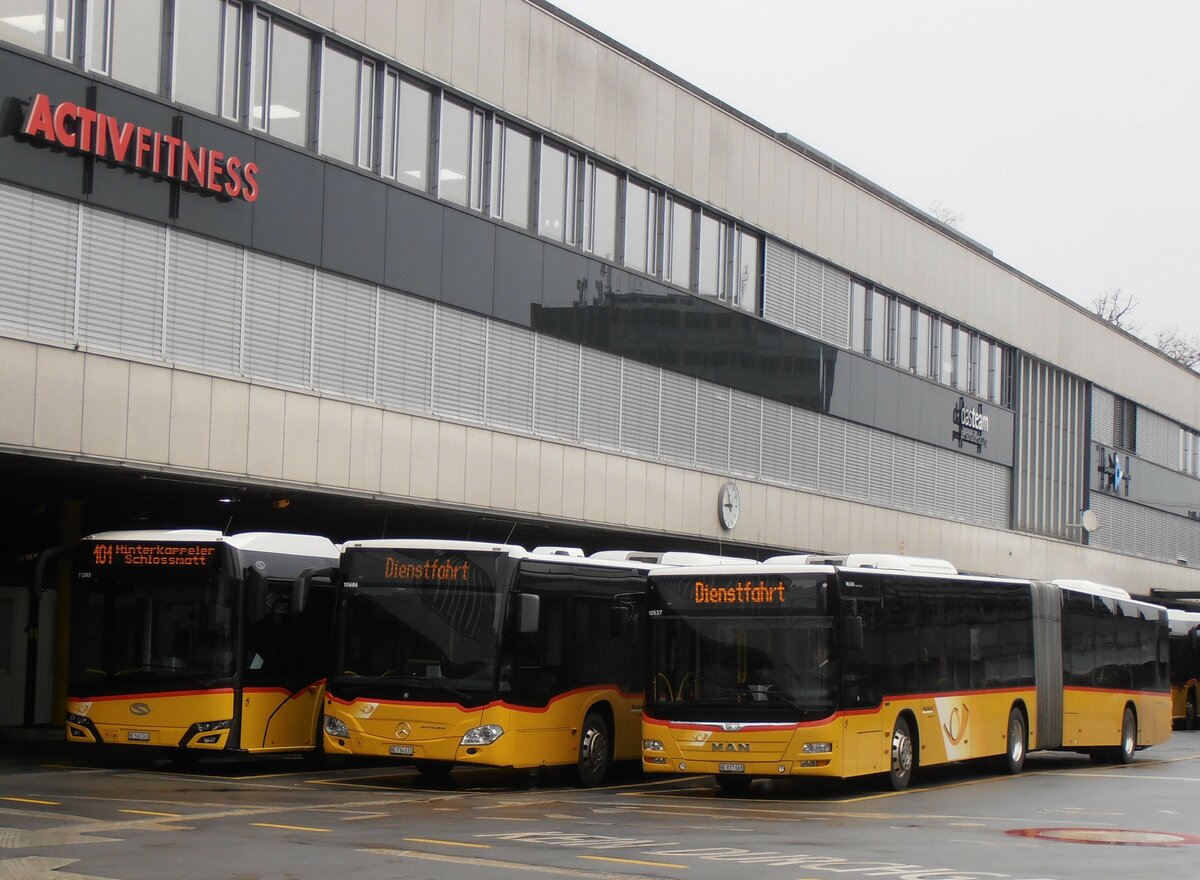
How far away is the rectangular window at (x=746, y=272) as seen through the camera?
38.2 meters

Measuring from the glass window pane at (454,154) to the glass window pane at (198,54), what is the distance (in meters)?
5.19

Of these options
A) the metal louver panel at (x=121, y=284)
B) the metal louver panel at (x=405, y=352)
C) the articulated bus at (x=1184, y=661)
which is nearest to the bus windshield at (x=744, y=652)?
the metal louver panel at (x=121, y=284)

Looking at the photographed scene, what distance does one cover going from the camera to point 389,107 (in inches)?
1105

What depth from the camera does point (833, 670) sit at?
1962 cm

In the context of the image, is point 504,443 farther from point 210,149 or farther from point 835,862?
point 835,862

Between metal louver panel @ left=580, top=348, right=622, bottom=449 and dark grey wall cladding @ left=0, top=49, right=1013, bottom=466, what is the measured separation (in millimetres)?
314

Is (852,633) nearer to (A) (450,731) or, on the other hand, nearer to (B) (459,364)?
(A) (450,731)

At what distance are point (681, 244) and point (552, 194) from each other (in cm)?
485

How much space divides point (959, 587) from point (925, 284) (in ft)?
81.2

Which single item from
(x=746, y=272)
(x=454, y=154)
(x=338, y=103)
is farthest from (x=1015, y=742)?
(x=746, y=272)

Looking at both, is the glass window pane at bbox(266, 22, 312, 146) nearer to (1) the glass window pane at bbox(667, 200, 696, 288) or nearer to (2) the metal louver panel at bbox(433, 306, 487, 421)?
(2) the metal louver panel at bbox(433, 306, 487, 421)

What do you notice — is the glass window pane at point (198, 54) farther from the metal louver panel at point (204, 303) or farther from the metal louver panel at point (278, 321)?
the metal louver panel at point (278, 321)

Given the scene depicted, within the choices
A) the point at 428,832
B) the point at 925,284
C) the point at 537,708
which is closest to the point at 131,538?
the point at 537,708

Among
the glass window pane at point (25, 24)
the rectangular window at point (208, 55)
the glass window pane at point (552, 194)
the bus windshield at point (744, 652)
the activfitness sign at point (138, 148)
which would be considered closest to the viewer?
the bus windshield at point (744, 652)
